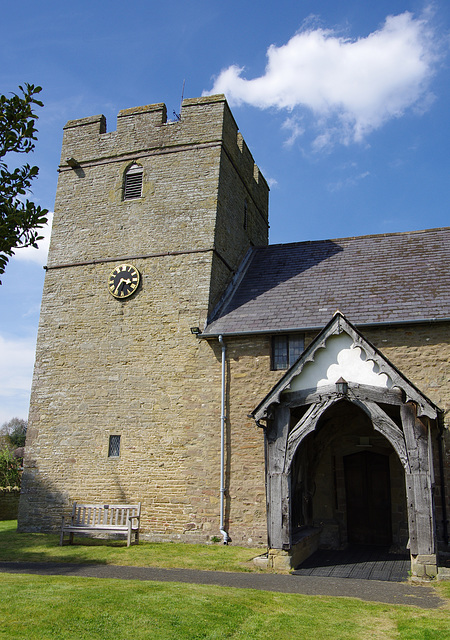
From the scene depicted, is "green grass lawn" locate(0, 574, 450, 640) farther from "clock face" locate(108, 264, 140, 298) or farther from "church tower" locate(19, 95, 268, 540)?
"clock face" locate(108, 264, 140, 298)

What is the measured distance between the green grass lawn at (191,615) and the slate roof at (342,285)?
723 cm

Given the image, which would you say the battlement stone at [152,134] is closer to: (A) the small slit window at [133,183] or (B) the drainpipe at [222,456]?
(A) the small slit window at [133,183]

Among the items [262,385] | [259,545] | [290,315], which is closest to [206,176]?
[290,315]

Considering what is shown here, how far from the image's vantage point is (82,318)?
52.7 feet

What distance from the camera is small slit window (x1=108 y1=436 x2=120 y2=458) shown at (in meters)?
14.4

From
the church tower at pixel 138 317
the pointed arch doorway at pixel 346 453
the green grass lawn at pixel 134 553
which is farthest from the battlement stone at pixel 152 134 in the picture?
A: the green grass lawn at pixel 134 553

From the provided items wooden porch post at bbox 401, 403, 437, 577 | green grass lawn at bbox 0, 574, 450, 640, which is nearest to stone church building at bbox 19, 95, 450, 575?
wooden porch post at bbox 401, 403, 437, 577

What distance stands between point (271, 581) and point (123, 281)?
9.87 meters

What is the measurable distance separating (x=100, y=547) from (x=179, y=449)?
302cm

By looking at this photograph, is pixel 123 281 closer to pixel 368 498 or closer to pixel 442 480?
pixel 368 498

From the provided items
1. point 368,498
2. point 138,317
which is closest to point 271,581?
point 368,498

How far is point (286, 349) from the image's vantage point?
13.7 meters

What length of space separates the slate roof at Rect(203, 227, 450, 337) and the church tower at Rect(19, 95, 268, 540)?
0.91 meters

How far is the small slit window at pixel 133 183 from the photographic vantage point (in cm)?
1730
